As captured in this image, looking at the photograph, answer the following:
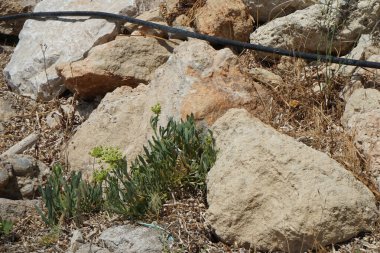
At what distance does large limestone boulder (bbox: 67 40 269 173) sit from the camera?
4113 mm

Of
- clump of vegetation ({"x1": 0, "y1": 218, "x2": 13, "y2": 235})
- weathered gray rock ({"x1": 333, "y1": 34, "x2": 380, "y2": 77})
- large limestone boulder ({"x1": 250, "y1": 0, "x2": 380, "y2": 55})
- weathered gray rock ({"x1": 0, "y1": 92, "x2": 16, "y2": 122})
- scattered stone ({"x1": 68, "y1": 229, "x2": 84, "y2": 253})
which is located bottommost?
weathered gray rock ({"x1": 0, "y1": 92, "x2": 16, "y2": 122})

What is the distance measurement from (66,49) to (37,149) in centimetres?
97

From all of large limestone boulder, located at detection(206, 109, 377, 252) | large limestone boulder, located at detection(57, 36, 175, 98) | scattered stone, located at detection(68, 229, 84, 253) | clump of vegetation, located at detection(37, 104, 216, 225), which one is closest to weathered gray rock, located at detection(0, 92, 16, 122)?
large limestone boulder, located at detection(57, 36, 175, 98)

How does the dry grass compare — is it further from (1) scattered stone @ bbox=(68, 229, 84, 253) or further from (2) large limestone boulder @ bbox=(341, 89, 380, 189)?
(1) scattered stone @ bbox=(68, 229, 84, 253)

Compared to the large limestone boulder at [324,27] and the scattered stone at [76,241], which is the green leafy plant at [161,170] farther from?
the large limestone boulder at [324,27]

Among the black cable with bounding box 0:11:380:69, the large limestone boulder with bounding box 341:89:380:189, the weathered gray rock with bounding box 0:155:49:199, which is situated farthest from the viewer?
the black cable with bounding box 0:11:380:69

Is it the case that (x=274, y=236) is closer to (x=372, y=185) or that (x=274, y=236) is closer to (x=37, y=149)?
(x=372, y=185)

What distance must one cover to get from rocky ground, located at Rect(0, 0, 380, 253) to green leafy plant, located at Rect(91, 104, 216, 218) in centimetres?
8

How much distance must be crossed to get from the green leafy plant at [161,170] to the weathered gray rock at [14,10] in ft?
8.91

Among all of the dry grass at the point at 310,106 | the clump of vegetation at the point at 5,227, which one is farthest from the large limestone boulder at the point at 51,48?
the clump of vegetation at the point at 5,227

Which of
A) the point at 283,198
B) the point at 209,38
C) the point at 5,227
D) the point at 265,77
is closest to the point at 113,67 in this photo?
the point at 209,38

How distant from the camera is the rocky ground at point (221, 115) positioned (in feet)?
11.2

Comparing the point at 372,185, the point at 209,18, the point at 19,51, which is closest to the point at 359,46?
the point at 209,18

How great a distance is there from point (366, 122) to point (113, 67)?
1794mm
